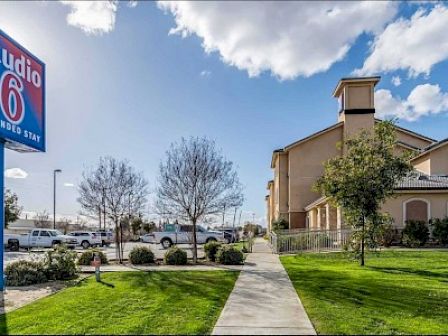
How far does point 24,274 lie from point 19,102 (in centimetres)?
504

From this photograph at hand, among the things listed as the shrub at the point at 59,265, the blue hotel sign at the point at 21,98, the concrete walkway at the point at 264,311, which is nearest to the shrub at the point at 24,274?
the shrub at the point at 59,265

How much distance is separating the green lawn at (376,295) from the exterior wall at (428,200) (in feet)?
22.4

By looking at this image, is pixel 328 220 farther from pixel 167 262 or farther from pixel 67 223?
pixel 67 223

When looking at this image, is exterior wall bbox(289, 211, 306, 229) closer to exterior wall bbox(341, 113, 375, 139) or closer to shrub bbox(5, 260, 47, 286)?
exterior wall bbox(341, 113, 375, 139)

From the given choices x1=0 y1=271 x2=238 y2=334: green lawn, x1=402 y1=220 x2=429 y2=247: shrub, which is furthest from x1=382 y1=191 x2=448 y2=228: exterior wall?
x1=0 y1=271 x2=238 y2=334: green lawn

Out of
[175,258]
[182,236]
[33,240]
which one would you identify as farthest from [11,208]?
[175,258]

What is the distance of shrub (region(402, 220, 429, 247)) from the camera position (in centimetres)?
2077

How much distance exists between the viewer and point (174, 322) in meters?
6.64

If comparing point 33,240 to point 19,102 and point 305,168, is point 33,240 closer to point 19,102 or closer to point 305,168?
point 305,168

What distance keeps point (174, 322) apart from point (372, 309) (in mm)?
3774

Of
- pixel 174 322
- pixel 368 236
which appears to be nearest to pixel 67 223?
pixel 368 236

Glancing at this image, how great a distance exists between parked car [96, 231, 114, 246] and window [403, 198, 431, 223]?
25273 millimetres

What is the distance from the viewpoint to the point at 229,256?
15.5m

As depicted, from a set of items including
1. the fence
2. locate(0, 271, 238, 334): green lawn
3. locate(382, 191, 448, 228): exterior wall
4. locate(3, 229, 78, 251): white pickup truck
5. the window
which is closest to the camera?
locate(0, 271, 238, 334): green lawn
